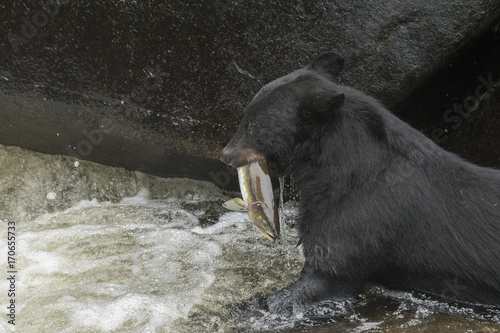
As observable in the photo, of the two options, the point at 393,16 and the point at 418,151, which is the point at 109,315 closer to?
the point at 418,151

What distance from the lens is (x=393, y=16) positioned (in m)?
5.75

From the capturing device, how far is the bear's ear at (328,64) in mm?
4914

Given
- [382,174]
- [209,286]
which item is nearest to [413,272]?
[382,174]

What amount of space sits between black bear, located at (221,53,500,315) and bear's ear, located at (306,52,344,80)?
1.69 ft

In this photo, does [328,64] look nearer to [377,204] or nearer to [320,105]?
[320,105]

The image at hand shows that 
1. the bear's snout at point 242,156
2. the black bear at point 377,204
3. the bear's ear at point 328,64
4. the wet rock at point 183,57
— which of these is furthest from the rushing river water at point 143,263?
the bear's ear at point 328,64

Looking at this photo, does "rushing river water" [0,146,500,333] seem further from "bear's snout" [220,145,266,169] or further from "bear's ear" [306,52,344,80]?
"bear's ear" [306,52,344,80]

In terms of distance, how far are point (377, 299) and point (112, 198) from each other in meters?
3.18

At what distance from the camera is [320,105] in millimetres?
4152

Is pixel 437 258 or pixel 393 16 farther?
pixel 393 16

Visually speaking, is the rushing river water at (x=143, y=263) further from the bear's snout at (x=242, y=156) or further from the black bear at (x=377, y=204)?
the bear's snout at (x=242, y=156)

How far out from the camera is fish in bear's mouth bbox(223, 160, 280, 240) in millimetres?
4629

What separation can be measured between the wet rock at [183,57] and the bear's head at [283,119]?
124 centimetres

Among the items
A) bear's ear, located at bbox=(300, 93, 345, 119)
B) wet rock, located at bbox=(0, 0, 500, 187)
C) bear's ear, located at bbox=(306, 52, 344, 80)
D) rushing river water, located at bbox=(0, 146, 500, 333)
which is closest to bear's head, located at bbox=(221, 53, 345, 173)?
bear's ear, located at bbox=(300, 93, 345, 119)
